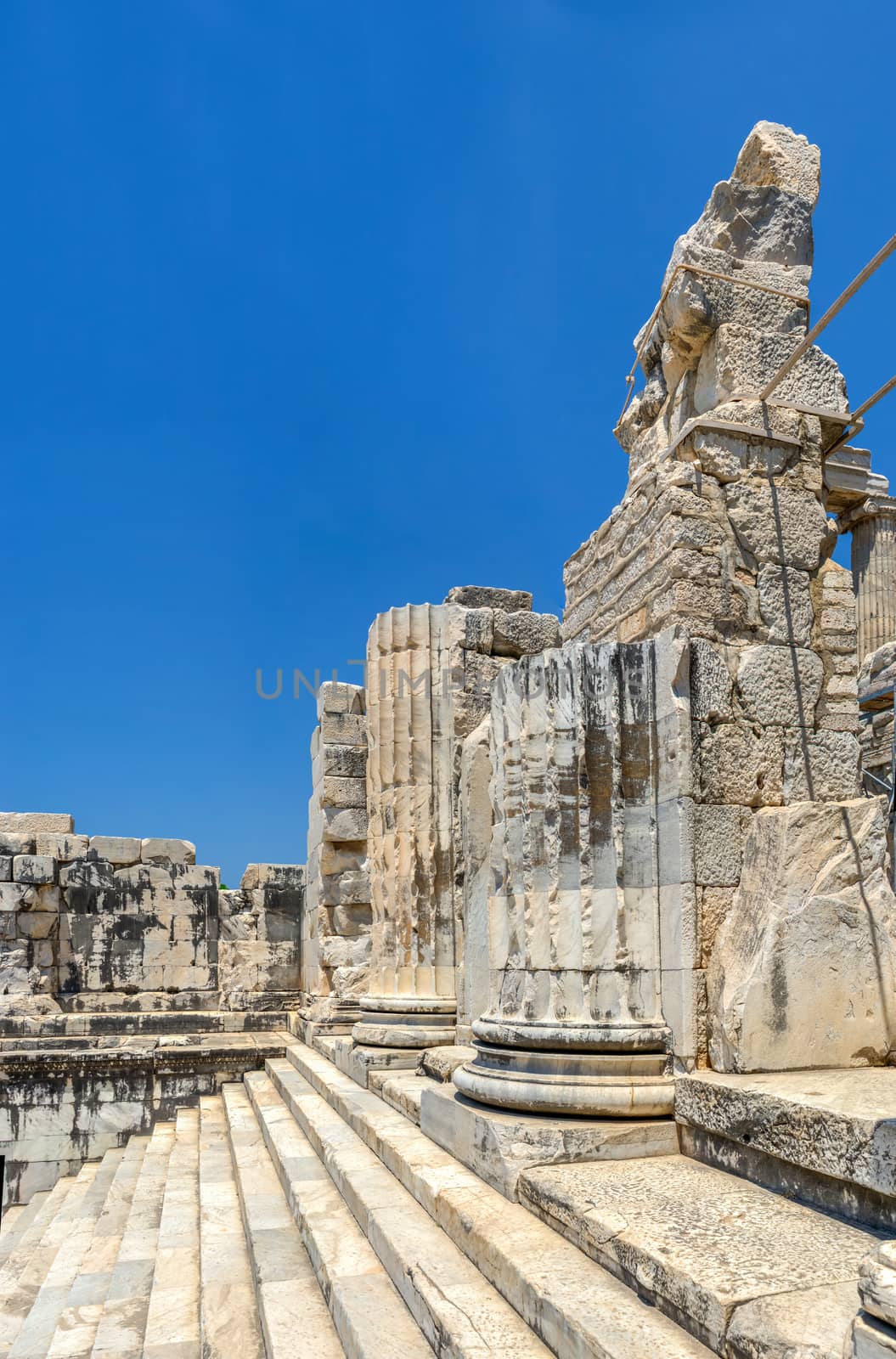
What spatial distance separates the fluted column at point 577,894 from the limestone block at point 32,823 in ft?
29.2

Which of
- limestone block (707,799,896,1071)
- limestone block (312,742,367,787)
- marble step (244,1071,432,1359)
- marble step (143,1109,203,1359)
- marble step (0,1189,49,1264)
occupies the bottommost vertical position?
marble step (0,1189,49,1264)

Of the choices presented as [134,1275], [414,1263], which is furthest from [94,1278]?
[414,1263]

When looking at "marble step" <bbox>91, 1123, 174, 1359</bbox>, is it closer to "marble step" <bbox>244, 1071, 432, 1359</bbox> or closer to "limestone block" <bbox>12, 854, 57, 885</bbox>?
"marble step" <bbox>244, 1071, 432, 1359</bbox>

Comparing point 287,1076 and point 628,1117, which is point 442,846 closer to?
point 287,1076

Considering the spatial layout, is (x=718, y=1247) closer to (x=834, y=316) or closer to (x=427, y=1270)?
(x=427, y=1270)

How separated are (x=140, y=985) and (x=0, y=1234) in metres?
4.03

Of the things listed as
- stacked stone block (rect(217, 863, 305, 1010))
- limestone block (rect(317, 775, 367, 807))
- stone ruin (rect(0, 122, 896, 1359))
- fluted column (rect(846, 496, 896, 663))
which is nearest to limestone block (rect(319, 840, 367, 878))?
limestone block (rect(317, 775, 367, 807))

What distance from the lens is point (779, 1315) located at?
89.7 inches

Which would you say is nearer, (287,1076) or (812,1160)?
(812,1160)

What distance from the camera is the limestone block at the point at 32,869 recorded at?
11594 mm

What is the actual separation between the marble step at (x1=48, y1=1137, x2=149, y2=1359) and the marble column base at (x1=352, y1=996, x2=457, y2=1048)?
1.98 metres

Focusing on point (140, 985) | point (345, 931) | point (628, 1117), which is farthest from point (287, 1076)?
point (628, 1117)

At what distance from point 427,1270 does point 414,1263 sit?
0.09 m

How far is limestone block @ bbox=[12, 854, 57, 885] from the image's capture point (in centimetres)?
1159
